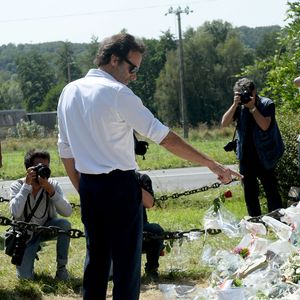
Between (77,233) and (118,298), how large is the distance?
1305 millimetres

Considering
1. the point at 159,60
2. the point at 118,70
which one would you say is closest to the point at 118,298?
the point at 118,70

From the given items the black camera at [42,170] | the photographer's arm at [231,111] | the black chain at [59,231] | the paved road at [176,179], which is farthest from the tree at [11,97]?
the black chain at [59,231]

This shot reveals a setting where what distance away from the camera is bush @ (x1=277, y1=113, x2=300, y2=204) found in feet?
28.6

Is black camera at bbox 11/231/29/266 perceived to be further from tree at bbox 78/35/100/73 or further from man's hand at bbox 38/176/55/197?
tree at bbox 78/35/100/73

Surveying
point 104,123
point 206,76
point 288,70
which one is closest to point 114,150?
point 104,123

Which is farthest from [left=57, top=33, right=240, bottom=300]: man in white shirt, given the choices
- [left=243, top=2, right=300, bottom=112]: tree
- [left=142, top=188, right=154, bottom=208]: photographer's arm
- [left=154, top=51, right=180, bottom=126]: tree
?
[left=154, top=51, right=180, bottom=126]: tree

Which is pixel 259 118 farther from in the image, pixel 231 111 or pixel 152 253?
pixel 152 253

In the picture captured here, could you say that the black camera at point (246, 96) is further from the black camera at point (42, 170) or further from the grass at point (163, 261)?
the black camera at point (42, 170)

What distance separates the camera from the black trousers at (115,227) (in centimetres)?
383

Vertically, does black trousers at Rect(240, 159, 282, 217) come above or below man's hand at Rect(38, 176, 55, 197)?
below

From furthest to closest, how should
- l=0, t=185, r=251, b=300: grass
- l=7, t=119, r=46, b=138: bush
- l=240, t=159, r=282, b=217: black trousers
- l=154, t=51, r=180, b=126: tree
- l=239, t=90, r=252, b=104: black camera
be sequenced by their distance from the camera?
l=154, t=51, r=180, b=126: tree → l=7, t=119, r=46, b=138: bush → l=240, t=159, r=282, b=217: black trousers → l=239, t=90, r=252, b=104: black camera → l=0, t=185, r=251, b=300: grass

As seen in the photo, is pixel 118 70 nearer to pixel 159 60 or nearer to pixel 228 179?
pixel 228 179

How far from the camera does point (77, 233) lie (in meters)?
5.24

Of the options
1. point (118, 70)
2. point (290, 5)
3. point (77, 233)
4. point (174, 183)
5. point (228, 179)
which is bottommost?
point (174, 183)
